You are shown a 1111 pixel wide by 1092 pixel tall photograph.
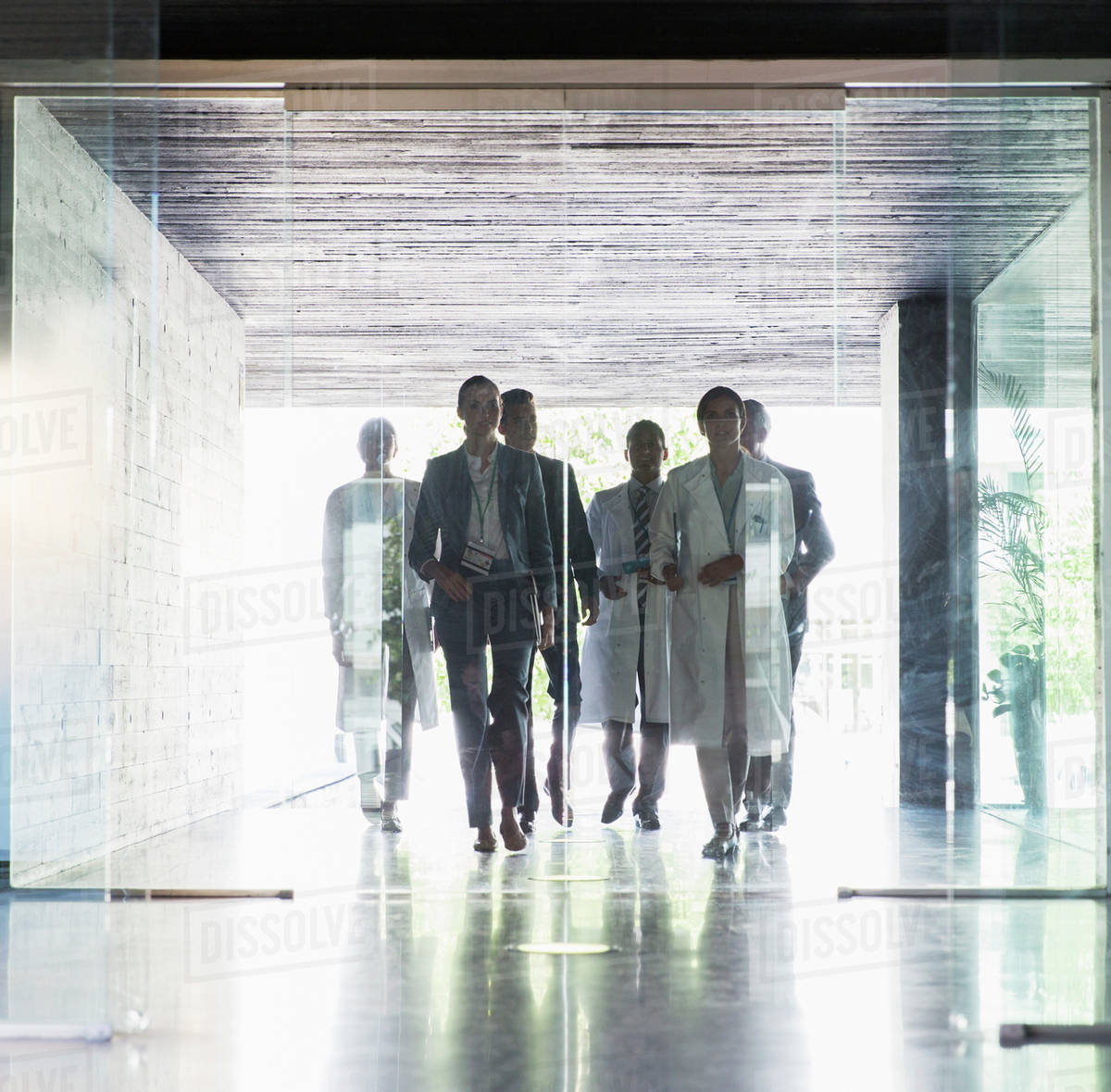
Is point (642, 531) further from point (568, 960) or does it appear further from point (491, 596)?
point (568, 960)

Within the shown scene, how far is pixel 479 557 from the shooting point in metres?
3.93

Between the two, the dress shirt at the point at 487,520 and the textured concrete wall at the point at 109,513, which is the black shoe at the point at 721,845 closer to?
the dress shirt at the point at 487,520

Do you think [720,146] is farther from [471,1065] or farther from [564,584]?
[471,1065]

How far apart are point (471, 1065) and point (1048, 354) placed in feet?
8.03

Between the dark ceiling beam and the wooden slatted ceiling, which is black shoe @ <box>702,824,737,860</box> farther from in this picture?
the dark ceiling beam

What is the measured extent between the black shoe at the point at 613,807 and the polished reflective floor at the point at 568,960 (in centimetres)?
3

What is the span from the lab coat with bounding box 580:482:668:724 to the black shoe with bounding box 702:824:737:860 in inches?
14.6

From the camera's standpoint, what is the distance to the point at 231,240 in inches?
170

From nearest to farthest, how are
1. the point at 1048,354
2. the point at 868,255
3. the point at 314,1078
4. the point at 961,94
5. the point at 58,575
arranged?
the point at 314,1078 → the point at 58,575 → the point at 961,94 → the point at 1048,354 → the point at 868,255

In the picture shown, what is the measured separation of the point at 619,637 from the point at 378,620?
818mm

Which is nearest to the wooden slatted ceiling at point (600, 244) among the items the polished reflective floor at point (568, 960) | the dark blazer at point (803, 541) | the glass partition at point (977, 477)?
the glass partition at point (977, 477)

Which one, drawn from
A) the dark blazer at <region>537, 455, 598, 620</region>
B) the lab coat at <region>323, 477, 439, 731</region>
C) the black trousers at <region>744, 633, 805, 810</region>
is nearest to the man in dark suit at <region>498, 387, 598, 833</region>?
the dark blazer at <region>537, 455, 598, 620</region>

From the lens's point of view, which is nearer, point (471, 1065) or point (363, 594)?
point (471, 1065)

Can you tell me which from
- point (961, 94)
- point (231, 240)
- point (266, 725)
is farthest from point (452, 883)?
point (961, 94)
